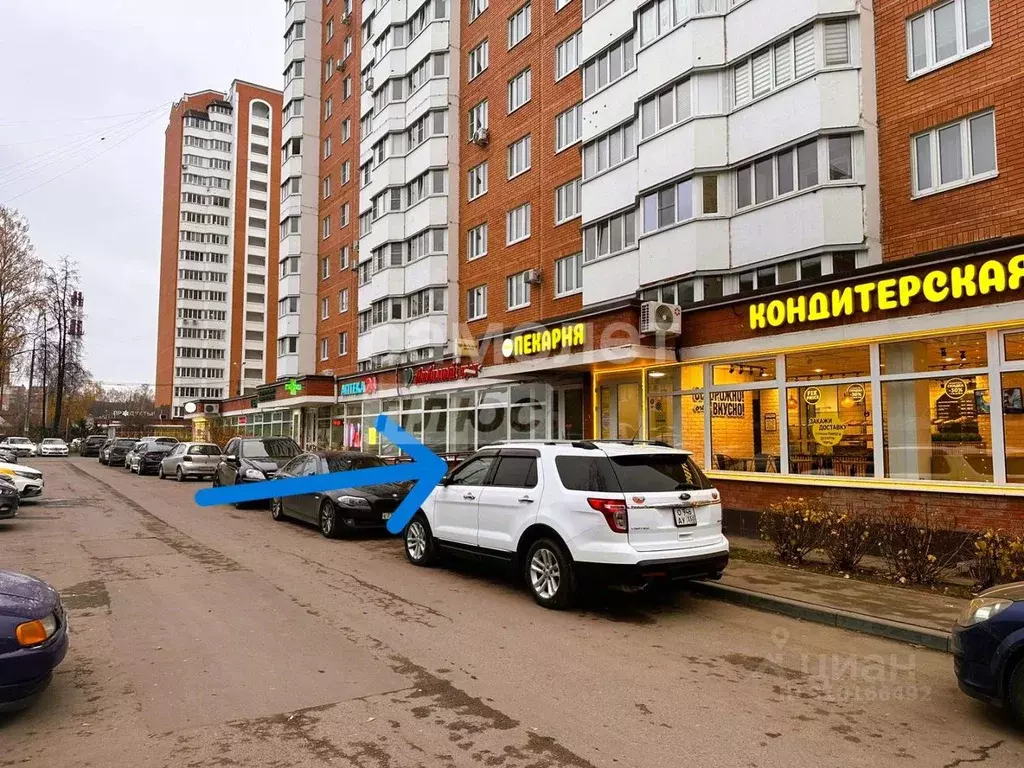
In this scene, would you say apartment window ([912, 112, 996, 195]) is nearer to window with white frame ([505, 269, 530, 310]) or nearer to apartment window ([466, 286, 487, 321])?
window with white frame ([505, 269, 530, 310])

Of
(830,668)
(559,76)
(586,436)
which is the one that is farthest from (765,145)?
(830,668)

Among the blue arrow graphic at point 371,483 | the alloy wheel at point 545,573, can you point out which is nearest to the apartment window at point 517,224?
the blue arrow graphic at point 371,483

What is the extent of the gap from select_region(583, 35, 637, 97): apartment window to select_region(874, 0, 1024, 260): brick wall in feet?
23.9

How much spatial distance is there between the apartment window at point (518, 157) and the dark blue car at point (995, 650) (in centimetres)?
2260

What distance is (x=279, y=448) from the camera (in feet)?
64.5

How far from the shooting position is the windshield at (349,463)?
13.9m

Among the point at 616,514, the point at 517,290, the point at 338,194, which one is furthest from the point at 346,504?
the point at 338,194

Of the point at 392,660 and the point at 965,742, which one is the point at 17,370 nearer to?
the point at 392,660

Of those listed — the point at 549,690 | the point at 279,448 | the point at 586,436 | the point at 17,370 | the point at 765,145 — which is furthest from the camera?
the point at 17,370

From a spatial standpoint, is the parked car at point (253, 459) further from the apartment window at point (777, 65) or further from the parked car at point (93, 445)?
the parked car at point (93, 445)

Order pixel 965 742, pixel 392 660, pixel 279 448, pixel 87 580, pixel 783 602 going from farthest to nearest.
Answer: pixel 279 448, pixel 87 580, pixel 783 602, pixel 392 660, pixel 965 742

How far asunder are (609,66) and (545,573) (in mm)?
18254

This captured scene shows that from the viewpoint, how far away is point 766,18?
16.3 meters

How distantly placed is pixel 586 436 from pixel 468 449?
6.99m
